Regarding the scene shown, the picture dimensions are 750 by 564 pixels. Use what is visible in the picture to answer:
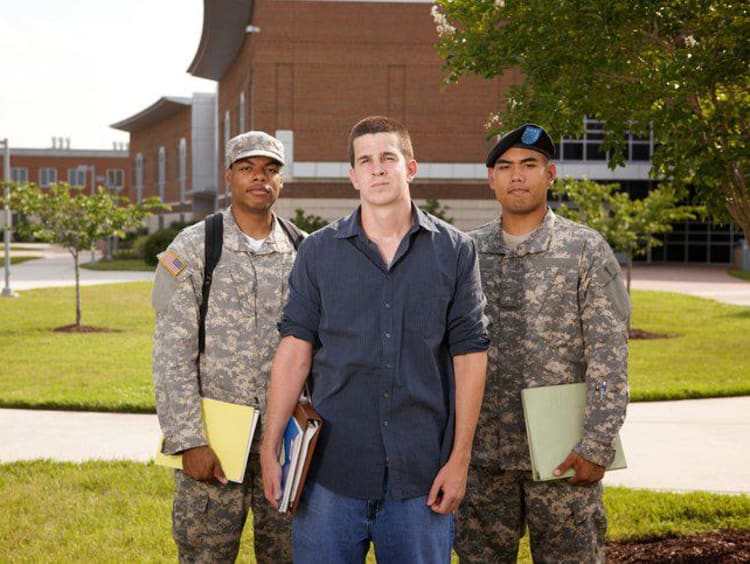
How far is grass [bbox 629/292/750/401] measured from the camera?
36.7 feet

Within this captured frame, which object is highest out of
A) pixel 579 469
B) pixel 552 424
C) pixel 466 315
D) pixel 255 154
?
pixel 255 154

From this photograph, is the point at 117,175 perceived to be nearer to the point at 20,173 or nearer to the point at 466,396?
the point at 20,173

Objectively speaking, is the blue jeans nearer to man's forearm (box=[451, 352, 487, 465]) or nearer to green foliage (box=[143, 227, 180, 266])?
man's forearm (box=[451, 352, 487, 465])

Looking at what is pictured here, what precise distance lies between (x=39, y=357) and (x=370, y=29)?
26.6 m

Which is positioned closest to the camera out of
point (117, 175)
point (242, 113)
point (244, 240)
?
point (244, 240)

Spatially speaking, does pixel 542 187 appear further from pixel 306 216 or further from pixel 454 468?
pixel 306 216

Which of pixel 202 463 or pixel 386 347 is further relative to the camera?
pixel 202 463

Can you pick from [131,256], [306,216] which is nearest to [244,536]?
[306,216]

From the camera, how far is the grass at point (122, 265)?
135ft

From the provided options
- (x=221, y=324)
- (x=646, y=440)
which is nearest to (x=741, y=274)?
(x=646, y=440)

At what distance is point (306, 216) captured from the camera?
3838cm

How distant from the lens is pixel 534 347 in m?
3.89

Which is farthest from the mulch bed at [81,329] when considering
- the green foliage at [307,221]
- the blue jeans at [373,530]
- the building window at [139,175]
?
the building window at [139,175]

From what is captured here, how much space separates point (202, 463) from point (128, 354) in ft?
36.7
